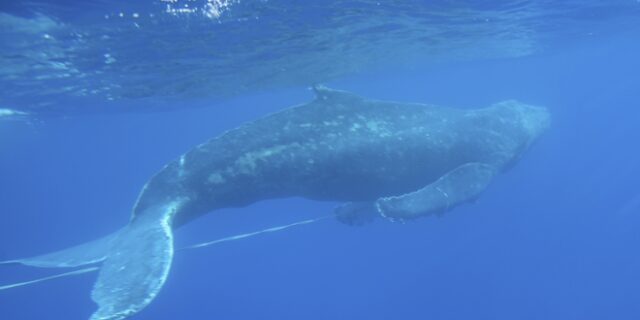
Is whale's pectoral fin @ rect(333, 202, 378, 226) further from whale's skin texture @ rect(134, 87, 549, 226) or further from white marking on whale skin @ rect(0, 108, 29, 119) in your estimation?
white marking on whale skin @ rect(0, 108, 29, 119)

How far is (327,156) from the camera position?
34.6ft

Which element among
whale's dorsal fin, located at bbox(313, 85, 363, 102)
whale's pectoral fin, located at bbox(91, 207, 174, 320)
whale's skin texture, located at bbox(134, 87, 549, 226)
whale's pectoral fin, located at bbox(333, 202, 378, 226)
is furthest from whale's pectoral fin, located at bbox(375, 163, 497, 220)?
whale's pectoral fin, located at bbox(91, 207, 174, 320)

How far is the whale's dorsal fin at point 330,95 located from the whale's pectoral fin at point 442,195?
2432 mm

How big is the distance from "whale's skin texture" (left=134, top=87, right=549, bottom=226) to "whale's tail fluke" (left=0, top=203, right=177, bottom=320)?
780 mm

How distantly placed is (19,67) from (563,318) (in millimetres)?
32794

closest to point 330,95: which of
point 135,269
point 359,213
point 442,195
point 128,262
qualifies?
point 359,213

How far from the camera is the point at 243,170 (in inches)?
398

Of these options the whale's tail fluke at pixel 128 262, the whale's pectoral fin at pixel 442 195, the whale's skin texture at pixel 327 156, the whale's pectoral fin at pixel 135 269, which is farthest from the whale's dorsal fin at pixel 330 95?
the whale's pectoral fin at pixel 135 269

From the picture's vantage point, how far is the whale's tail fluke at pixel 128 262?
6.75 meters

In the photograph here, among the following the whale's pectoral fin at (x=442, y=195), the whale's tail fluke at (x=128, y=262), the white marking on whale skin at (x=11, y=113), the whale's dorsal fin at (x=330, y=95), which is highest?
the whale's dorsal fin at (x=330, y=95)

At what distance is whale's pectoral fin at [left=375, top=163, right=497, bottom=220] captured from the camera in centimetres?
1005

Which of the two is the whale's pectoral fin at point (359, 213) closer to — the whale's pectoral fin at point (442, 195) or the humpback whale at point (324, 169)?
the humpback whale at point (324, 169)

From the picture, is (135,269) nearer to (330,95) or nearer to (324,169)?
(324,169)

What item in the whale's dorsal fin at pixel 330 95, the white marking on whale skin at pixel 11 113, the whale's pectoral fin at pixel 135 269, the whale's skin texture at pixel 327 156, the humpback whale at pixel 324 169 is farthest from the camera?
the white marking on whale skin at pixel 11 113
